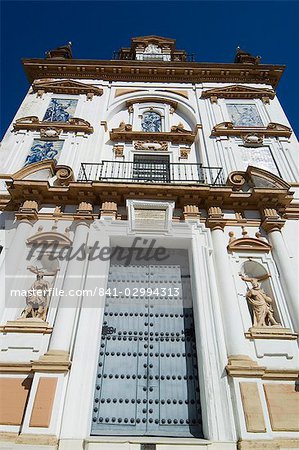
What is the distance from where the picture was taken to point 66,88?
12.9 meters

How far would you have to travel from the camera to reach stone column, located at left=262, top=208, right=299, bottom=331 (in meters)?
6.73

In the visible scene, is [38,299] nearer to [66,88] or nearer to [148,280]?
[148,280]

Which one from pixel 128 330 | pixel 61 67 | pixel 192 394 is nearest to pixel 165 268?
pixel 128 330

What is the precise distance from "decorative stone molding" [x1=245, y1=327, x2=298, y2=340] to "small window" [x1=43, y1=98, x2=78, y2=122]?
8.71 m

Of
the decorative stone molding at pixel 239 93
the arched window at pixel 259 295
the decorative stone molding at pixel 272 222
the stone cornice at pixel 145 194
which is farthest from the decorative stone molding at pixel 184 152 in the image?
the arched window at pixel 259 295

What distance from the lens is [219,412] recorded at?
213 inches

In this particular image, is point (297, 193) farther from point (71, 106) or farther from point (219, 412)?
point (71, 106)

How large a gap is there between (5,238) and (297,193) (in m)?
7.23

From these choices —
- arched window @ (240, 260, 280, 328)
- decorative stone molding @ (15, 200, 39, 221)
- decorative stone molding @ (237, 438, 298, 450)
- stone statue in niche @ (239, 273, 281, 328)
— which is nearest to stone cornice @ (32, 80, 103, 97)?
decorative stone molding @ (15, 200, 39, 221)

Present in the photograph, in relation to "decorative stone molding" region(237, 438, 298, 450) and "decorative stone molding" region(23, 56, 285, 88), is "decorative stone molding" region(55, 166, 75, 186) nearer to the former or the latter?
"decorative stone molding" region(23, 56, 285, 88)

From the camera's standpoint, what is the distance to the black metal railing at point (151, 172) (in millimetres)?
9352

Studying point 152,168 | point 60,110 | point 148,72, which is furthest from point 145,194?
point 148,72

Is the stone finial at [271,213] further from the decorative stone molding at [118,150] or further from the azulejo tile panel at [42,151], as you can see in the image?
the azulejo tile panel at [42,151]

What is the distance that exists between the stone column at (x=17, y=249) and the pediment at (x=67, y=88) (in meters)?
6.28
